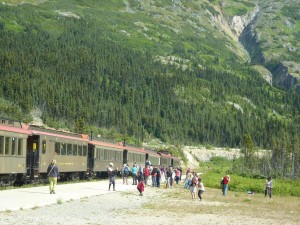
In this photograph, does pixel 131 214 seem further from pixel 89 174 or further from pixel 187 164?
pixel 187 164

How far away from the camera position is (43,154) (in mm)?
40594

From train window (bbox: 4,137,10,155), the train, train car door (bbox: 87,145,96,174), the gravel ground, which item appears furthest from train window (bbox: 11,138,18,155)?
train car door (bbox: 87,145,96,174)

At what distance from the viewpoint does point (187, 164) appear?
161625mm

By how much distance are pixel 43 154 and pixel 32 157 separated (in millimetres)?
1218

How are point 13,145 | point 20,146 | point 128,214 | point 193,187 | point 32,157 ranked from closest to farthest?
point 128,214 → point 13,145 → point 20,146 → point 32,157 → point 193,187

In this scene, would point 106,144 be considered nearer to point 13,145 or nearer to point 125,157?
point 125,157

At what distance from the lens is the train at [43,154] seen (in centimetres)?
3531

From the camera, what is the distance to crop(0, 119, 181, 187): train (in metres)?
35.3

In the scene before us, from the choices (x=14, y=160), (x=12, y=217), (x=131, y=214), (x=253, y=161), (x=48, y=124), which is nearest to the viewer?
(x=12, y=217)

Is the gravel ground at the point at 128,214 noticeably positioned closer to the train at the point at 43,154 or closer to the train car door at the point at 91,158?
the train at the point at 43,154

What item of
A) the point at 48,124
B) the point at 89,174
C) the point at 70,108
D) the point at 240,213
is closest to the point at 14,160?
the point at 240,213

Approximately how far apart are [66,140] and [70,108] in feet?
503

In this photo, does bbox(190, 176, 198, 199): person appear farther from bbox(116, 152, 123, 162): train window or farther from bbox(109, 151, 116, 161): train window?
bbox(116, 152, 123, 162): train window

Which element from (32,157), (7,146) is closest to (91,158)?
(32,157)
